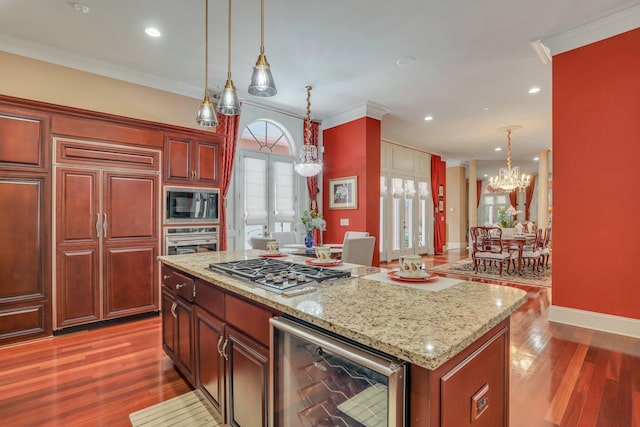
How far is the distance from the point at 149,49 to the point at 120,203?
1826 millimetres

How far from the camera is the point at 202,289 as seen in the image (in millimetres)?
1803

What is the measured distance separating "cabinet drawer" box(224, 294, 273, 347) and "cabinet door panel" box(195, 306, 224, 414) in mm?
148

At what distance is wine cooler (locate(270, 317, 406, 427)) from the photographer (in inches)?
36.1

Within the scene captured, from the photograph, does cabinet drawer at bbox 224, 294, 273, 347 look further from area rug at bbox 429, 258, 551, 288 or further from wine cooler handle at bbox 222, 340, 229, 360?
area rug at bbox 429, 258, 551, 288

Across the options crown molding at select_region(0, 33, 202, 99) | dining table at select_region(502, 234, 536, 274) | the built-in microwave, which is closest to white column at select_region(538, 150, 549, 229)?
dining table at select_region(502, 234, 536, 274)

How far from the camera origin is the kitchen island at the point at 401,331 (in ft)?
2.59

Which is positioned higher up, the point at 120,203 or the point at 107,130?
the point at 107,130

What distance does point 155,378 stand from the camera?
2318 millimetres

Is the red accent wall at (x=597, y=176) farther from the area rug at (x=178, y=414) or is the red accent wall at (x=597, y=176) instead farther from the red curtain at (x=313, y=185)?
the red curtain at (x=313, y=185)

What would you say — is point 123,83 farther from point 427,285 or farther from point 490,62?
point 490,62

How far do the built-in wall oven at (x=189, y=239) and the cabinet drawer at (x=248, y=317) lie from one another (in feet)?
8.48

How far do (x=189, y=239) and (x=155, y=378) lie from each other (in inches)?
74.3

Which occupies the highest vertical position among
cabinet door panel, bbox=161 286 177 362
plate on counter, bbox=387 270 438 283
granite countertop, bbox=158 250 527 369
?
plate on counter, bbox=387 270 438 283

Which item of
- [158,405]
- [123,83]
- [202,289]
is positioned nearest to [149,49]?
→ [123,83]
